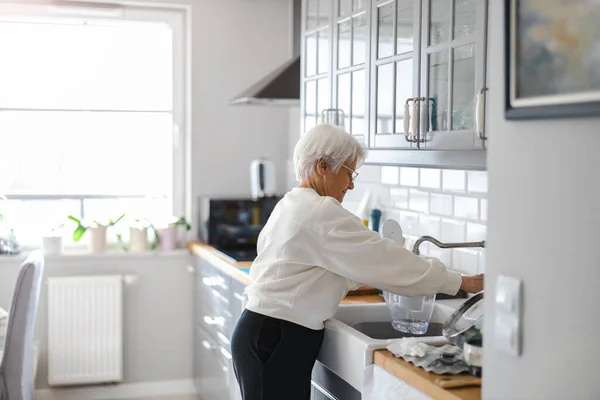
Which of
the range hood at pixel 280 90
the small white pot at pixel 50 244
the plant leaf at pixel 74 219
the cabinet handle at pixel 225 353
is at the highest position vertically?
the range hood at pixel 280 90

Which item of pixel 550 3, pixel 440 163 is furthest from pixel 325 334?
pixel 550 3

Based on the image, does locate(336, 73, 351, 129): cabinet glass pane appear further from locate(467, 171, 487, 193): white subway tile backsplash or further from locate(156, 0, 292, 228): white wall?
locate(156, 0, 292, 228): white wall

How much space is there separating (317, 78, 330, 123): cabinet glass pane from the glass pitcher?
1.14 metres

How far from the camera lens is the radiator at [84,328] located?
4668mm

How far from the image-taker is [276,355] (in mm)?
2557

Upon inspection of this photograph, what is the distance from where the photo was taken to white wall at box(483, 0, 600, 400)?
4.40 ft

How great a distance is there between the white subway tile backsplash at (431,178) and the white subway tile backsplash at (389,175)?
26 centimetres

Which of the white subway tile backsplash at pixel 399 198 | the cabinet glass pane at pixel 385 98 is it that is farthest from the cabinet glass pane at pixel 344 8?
the white subway tile backsplash at pixel 399 198

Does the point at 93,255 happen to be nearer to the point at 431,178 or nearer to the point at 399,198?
the point at 399,198

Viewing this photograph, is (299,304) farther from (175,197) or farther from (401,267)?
(175,197)

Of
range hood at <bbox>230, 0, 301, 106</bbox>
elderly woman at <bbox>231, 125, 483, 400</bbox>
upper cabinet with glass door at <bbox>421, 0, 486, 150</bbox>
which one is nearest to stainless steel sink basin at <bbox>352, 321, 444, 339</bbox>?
elderly woman at <bbox>231, 125, 483, 400</bbox>

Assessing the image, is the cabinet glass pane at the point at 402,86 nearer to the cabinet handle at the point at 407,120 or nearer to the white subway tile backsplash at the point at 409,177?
the cabinet handle at the point at 407,120

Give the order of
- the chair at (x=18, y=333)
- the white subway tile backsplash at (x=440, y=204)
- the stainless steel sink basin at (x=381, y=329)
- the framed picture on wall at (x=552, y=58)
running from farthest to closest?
the chair at (x=18, y=333) → the white subway tile backsplash at (x=440, y=204) → the stainless steel sink basin at (x=381, y=329) → the framed picture on wall at (x=552, y=58)

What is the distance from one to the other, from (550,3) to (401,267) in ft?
3.78
